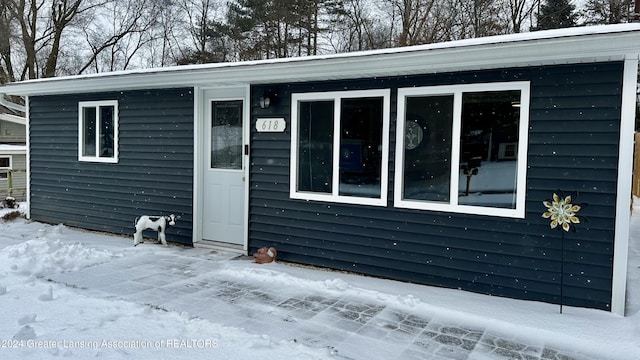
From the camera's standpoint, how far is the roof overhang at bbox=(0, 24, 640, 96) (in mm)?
3289

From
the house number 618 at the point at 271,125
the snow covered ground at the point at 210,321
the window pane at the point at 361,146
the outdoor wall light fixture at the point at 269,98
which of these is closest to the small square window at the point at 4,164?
the snow covered ground at the point at 210,321

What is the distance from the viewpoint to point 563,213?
347 cm

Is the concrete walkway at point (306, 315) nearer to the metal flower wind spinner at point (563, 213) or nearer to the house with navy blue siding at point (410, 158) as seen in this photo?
the house with navy blue siding at point (410, 158)

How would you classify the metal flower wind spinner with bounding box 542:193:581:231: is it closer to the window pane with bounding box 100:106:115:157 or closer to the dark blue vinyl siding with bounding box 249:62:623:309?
the dark blue vinyl siding with bounding box 249:62:623:309

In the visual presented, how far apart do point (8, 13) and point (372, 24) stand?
13600mm

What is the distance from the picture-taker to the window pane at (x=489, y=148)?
3904mm

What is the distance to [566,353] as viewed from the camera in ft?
9.72

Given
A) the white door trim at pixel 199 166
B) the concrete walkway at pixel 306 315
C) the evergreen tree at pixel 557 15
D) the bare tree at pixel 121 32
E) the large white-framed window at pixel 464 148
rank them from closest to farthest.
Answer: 1. the concrete walkway at pixel 306 315
2. the large white-framed window at pixel 464 148
3. the white door trim at pixel 199 166
4. the evergreen tree at pixel 557 15
5. the bare tree at pixel 121 32

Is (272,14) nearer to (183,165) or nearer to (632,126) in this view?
(183,165)

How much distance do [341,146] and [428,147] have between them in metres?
0.90

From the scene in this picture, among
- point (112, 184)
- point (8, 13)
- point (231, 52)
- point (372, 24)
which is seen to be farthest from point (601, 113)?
point (8, 13)

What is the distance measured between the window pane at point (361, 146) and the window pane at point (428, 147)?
0.97 feet

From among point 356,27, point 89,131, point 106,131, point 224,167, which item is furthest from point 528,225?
point 356,27

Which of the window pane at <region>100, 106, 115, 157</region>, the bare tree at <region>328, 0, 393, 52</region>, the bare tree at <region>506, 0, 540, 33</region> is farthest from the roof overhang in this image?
the bare tree at <region>506, 0, 540, 33</region>
